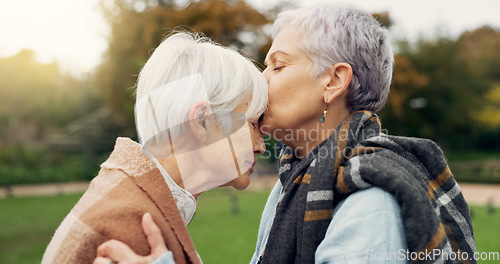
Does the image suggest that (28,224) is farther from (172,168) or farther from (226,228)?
(172,168)

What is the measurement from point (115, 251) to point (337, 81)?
1.26 meters

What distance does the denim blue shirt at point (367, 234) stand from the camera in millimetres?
1560

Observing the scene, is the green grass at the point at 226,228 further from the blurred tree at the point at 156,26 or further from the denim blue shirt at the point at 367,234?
the blurred tree at the point at 156,26

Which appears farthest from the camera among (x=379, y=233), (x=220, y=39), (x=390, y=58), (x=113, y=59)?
(x=113, y=59)

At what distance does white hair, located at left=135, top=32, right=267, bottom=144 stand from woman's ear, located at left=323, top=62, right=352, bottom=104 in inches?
14.6

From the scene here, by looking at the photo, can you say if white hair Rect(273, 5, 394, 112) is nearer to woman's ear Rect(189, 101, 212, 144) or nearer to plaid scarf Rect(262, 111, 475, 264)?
plaid scarf Rect(262, 111, 475, 264)

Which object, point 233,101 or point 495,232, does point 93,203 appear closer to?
point 233,101

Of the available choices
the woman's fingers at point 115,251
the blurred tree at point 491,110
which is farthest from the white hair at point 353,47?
the blurred tree at point 491,110

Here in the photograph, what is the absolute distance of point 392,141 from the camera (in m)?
1.83

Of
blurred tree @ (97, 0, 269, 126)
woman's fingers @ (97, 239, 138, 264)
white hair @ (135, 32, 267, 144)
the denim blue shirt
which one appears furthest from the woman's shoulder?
blurred tree @ (97, 0, 269, 126)

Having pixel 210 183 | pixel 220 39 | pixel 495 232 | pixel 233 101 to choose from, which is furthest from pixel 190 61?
pixel 220 39

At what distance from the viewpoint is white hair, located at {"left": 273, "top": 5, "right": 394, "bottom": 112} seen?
6.69 feet

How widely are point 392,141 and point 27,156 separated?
73.7 feet

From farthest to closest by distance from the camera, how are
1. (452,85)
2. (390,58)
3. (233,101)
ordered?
(452,85) → (390,58) → (233,101)
